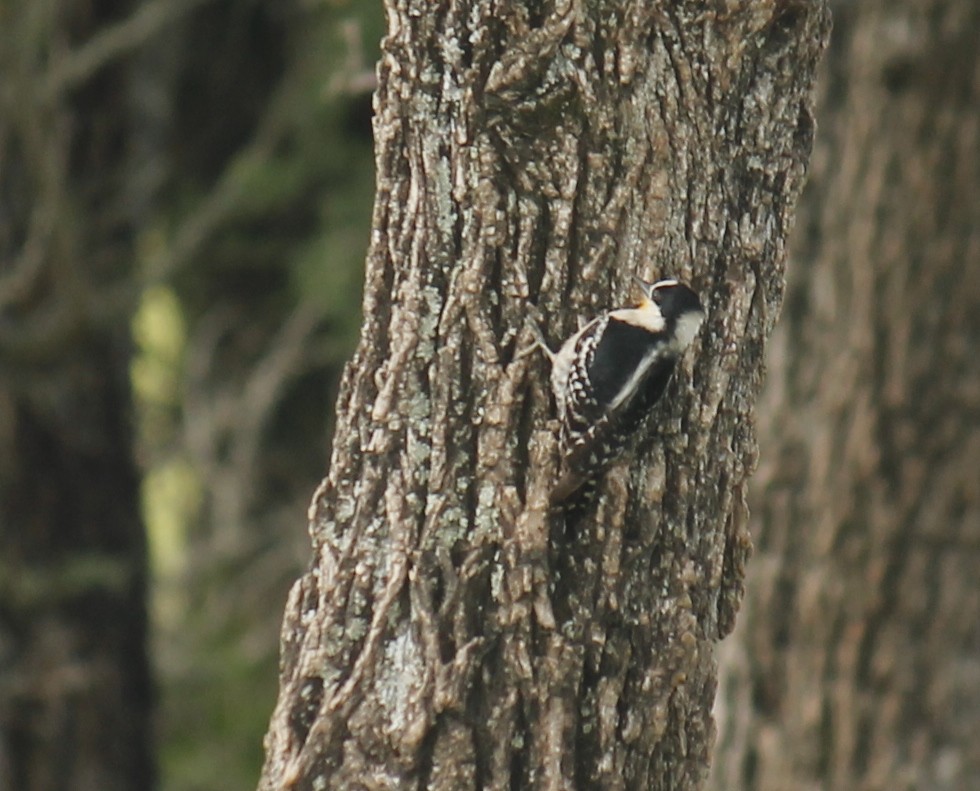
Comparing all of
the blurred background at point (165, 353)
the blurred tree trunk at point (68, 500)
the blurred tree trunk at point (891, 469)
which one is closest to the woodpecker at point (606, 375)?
the blurred background at point (165, 353)

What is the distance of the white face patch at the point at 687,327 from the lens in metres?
3.03

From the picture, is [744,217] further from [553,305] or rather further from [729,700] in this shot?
[729,700]

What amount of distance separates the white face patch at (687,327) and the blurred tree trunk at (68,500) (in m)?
3.51

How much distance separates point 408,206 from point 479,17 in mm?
405

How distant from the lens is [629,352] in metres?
3.43

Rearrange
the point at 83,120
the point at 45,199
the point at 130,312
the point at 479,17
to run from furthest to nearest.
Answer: the point at 83,120 < the point at 130,312 < the point at 45,199 < the point at 479,17

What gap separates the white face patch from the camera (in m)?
3.03

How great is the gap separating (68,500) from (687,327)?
14.2 ft

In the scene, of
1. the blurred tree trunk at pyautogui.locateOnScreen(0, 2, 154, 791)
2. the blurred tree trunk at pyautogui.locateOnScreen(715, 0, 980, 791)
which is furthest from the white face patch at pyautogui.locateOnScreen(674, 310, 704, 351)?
the blurred tree trunk at pyautogui.locateOnScreen(0, 2, 154, 791)

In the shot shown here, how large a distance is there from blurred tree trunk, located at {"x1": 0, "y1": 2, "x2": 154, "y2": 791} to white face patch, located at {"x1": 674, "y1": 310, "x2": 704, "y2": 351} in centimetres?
351

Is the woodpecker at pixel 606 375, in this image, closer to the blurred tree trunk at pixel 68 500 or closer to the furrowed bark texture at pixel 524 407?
the furrowed bark texture at pixel 524 407

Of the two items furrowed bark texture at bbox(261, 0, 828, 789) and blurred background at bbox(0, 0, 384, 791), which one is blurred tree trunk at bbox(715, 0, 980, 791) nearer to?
blurred background at bbox(0, 0, 384, 791)

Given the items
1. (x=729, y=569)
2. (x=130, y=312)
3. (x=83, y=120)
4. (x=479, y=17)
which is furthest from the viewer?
(x=83, y=120)

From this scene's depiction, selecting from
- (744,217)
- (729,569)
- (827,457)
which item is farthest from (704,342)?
(827,457)
